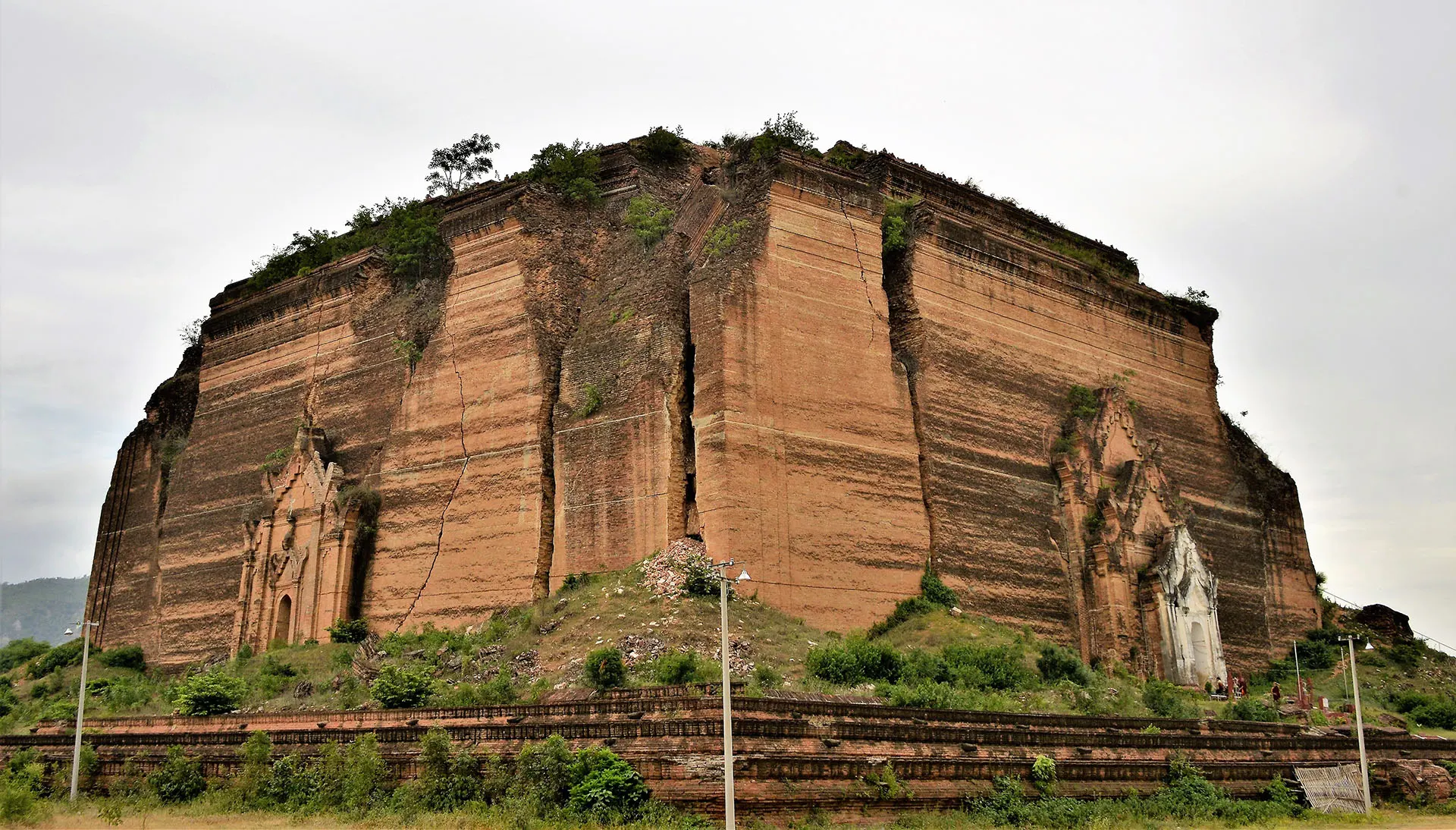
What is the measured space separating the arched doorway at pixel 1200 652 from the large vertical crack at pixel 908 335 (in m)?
7.71

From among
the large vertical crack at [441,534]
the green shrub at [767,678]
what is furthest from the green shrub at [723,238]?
the green shrub at [767,678]

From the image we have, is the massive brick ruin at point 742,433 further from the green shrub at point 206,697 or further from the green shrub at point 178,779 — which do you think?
the green shrub at point 178,779

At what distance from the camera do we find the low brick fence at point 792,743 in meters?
14.6

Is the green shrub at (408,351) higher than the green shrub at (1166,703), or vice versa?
the green shrub at (408,351)

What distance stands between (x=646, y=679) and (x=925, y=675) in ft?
15.6

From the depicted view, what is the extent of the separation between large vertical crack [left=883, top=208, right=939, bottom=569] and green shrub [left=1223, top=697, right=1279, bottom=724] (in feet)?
21.4

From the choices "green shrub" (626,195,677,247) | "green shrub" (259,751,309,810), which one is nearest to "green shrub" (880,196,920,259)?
"green shrub" (626,195,677,247)

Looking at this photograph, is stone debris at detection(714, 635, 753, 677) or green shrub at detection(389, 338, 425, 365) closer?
stone debris at detection(714, 635, 753, 677)

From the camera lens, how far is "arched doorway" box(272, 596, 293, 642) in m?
29.9

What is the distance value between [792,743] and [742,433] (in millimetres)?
8919

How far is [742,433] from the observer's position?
2339cm

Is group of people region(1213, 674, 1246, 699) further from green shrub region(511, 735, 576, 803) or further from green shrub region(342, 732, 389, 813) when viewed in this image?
green shrub region(342, 732, 389, 813)

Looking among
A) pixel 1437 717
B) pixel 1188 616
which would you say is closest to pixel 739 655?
pixel 1188 616

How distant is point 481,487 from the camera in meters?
27.1
